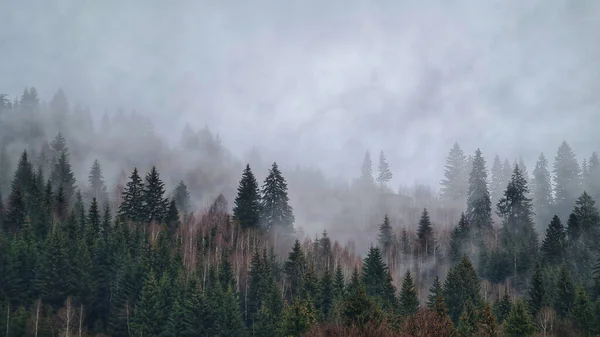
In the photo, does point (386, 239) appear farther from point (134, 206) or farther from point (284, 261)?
point (134, 206)

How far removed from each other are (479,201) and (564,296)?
168 ft

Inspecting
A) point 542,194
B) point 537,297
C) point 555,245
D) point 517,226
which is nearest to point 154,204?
point 537,297

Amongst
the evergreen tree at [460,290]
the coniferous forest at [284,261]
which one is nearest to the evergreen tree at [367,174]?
the coniferous forest at [284,261]

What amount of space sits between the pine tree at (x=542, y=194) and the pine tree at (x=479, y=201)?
18.8m

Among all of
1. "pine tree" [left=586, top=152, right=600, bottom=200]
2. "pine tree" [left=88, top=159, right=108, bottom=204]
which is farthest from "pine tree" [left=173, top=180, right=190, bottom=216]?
"pine tree" [left=586, top=152, right=600, bottom=200]

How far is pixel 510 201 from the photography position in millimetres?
121625

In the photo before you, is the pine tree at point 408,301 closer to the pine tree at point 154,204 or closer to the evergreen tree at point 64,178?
the pine tree at point 154,204

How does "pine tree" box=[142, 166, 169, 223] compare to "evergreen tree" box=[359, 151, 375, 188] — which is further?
"evergreen tree" box=[359, 151, 375, 188]

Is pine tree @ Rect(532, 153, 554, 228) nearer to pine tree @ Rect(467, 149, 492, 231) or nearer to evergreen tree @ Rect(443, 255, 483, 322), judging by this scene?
pine tree @ Rect(467, 149, 492, 231)

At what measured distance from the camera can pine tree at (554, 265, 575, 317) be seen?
246 ft

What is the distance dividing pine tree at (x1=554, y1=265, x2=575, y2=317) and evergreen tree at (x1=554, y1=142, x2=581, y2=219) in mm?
64501

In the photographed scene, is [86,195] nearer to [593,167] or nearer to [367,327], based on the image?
[367,327]

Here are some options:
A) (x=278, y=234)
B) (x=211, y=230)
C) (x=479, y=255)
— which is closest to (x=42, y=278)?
(x=211, y=230)

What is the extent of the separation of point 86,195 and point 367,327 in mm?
109904
